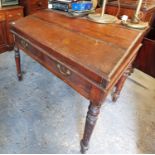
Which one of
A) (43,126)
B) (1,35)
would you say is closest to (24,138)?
(43,126)

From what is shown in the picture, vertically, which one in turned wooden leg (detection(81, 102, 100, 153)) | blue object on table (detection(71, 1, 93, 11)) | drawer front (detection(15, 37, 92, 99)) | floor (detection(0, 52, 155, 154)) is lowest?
floor (detection(0, 52, 155, 154))

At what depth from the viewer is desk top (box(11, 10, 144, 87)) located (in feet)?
2.60

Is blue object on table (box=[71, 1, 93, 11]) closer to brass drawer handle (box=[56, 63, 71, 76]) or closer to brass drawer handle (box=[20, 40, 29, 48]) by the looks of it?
brass drawer handle (box=[20, 40, 29, 48])

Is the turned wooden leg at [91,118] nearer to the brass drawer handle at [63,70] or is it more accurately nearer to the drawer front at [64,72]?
the drawer front at [64,72]

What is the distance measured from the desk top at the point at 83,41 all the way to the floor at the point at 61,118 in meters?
0.65

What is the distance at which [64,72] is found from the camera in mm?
→ 943

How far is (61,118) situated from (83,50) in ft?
2.44

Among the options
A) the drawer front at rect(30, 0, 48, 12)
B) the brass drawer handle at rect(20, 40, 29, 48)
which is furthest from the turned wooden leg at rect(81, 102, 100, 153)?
the drawer front at rect(30, 0, 48, 12)

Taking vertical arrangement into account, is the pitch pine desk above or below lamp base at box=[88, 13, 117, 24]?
below

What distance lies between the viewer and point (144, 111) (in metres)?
1.53

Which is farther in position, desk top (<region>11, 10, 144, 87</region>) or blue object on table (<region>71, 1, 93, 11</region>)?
blue object on table (<region>71, 1, 93, 11</region>)

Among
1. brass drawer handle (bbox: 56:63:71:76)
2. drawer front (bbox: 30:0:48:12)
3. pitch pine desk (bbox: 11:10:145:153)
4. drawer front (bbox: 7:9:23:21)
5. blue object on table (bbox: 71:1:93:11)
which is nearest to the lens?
pitch pine desk (bbox: 11:10:145:153)

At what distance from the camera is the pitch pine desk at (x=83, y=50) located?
790 millimetres

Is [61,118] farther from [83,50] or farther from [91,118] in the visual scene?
[83,50]
